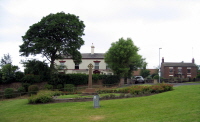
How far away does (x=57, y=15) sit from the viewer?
3225cm

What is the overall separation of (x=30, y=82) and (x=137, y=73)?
55.3 m

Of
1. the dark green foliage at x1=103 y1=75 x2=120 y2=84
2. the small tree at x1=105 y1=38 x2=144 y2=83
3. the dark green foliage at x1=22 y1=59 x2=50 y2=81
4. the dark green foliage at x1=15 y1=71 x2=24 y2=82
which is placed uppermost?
the small tree at x1=105 y1=38 x2=144 y2=83

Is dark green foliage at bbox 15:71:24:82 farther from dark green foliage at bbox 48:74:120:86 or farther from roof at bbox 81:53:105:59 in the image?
roof at bbox 81:53:105:59

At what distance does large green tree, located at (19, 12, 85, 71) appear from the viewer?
103ft

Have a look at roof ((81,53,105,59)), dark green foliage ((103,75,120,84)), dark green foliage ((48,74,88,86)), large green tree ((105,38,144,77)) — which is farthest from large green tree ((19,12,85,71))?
roof ((81,53,105,59))

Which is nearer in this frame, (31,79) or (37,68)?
(31,79)

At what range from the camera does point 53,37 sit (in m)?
32.7

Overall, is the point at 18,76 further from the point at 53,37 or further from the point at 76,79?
the point at 76,79

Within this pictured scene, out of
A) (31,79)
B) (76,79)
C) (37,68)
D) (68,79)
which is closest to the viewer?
(31,79)

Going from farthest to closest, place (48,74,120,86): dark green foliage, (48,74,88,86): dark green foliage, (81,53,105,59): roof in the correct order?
(81,53,105,59): roof < (48,74,120,86): dark green foliage < (48,74,88,86): dark green foliage

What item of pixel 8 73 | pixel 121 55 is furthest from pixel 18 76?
pixel 121 55

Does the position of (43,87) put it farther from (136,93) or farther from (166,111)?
(166,111)

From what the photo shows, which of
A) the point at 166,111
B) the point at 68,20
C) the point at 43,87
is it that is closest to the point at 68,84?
the point at 43,87

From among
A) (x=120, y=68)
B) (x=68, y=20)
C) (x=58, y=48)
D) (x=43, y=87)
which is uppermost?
(x=68, y=20)
